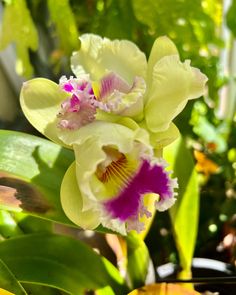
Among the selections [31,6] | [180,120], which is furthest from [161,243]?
[31,6]

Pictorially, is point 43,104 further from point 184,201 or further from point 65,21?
point 65,21

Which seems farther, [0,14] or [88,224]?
[0,14]

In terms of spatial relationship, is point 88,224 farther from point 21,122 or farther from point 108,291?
point 21,122

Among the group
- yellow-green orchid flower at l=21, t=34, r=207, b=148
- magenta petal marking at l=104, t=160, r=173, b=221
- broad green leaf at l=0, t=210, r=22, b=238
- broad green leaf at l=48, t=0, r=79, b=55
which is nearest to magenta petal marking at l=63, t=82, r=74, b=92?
yellow-green orchid flower at l=21, t=34, r=207, b=148

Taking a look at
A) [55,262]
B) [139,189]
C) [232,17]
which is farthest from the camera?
[232,17]

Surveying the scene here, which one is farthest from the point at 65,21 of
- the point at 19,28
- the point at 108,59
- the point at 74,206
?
the point at 74,206

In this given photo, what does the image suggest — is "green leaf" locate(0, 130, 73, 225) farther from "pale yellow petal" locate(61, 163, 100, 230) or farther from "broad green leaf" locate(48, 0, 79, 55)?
"broad green leaf" locate(48, 0, 79, 55)
